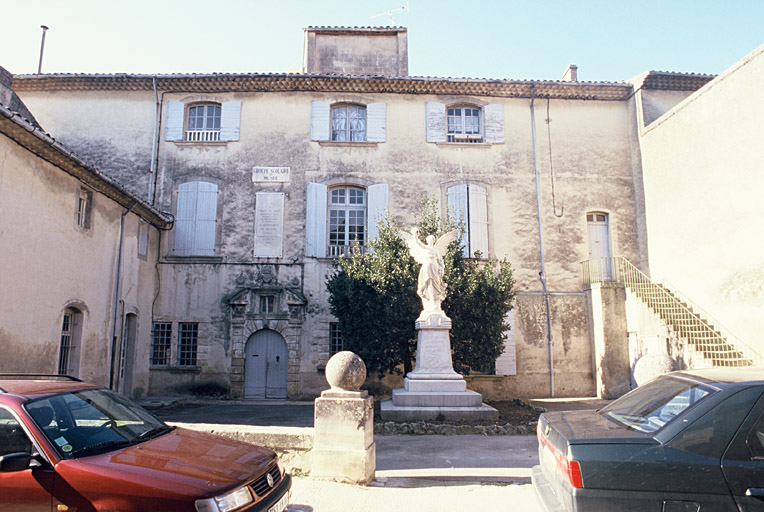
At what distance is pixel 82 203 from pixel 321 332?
6.85 metres

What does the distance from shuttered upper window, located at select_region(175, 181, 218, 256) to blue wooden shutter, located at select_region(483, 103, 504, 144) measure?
8.58 meters

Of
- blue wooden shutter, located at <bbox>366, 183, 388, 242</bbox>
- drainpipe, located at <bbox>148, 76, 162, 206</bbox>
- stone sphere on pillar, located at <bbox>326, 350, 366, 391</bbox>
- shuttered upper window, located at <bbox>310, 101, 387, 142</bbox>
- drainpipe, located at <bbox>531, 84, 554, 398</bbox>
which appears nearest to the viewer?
stone sphere on pillar, located at <bbox>326, 350, 366, 391</bbox>

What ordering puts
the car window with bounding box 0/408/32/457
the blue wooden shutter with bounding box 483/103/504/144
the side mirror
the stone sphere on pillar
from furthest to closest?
the blue wooden shutter with bounding box 483/103/504/144 → the stone sphere on pillar → the car window with bounding box 0/408/32/457 → the side mirror

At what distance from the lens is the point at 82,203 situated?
37.7 ft

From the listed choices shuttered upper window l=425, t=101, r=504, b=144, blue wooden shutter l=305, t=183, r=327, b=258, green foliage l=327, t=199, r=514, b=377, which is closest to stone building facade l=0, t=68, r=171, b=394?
blue wooden shutter l=305, t=183, r=327, b=258

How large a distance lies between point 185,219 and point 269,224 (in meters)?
2.55

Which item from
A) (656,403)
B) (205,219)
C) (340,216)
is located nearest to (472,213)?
(340,216)

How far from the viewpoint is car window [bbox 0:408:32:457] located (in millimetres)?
3447

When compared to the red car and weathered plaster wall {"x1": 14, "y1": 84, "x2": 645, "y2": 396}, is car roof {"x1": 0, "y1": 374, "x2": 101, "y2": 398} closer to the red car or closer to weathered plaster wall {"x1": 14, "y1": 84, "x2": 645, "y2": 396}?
the red car

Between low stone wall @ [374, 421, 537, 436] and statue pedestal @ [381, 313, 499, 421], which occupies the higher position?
statue pedestal @ [381, 313, 499, 421]

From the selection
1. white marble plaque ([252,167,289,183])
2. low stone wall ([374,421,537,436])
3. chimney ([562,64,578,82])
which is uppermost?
chimney ([562,64,578,82])

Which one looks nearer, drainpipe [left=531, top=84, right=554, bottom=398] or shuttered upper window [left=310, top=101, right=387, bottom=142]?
drainpipe [left=531, top=84, right=554, bottom=398]

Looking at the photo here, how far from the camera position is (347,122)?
52.3ft

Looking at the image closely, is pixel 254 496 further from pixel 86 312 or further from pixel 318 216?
pixel 318 216
